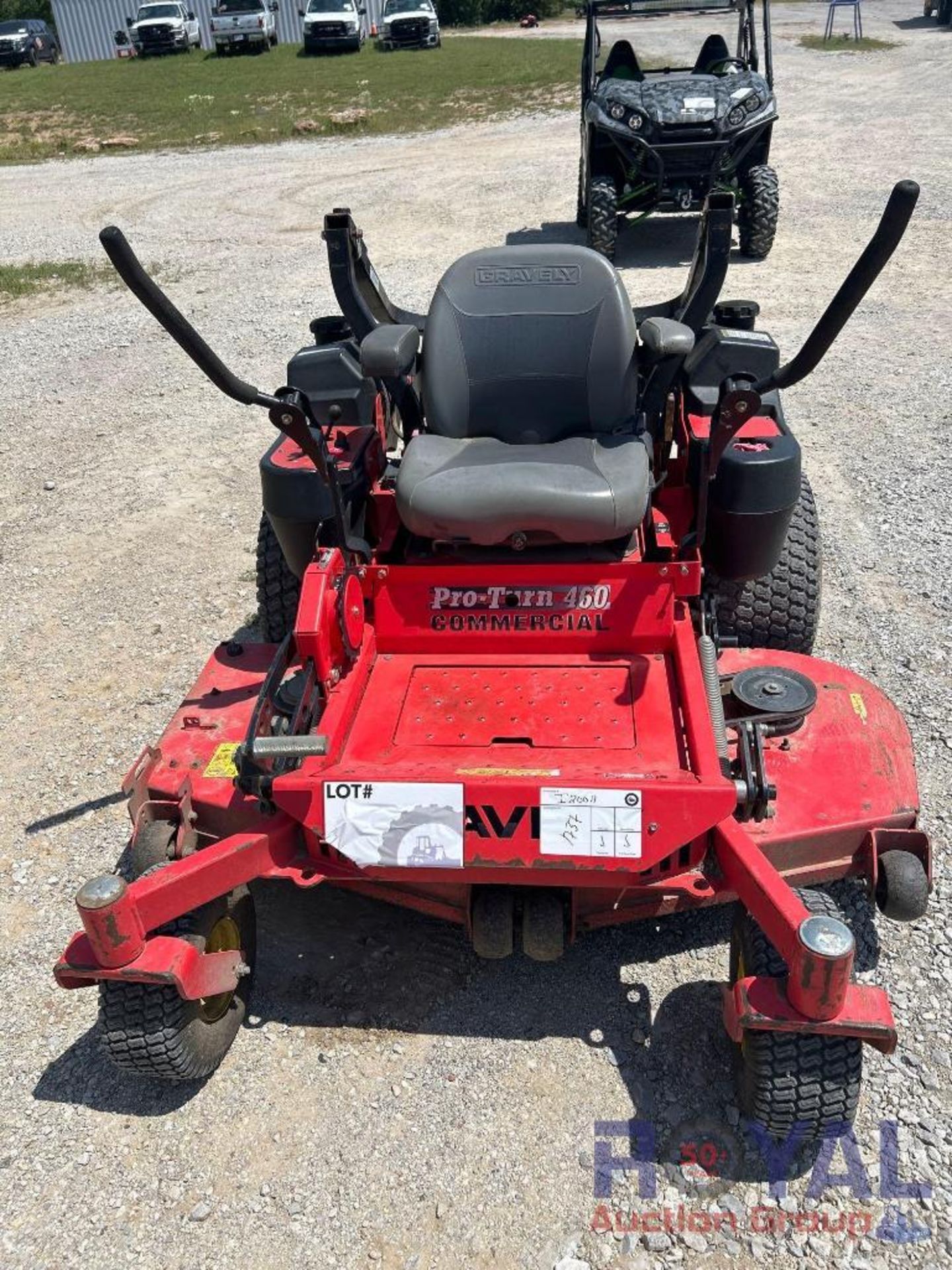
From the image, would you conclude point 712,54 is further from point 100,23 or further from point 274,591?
point 100,23

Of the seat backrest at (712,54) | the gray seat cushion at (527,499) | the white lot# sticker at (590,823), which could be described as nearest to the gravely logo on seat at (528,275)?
the gray seat cushion at (527,499)

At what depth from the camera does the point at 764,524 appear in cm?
316

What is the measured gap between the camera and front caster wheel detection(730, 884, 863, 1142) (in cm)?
220

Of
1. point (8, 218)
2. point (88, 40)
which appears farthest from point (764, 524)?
point (88, 40)

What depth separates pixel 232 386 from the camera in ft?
9.00

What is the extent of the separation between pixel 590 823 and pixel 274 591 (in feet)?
6.07

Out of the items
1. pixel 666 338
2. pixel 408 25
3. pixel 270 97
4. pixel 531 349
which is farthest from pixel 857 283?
pixel 408 25

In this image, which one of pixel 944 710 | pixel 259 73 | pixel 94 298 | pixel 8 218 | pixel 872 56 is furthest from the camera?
pixel 259 73

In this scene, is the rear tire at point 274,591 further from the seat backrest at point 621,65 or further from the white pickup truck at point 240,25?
the white pickup truck at point 240,25

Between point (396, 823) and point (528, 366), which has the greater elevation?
point (528, 366)

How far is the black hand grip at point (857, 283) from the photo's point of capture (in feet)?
7.50

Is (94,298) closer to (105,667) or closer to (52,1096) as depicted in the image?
(105,667)

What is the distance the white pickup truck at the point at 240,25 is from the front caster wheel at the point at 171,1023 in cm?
2688

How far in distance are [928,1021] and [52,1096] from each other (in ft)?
7.31
